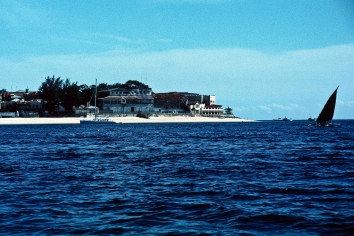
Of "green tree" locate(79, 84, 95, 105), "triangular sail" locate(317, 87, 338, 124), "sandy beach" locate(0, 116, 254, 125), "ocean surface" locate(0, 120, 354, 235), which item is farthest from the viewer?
"green tree" locate(79, 84, 95, 105)

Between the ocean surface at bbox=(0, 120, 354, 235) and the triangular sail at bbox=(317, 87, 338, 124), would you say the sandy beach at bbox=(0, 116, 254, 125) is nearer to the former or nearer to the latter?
the triangular sail at bbox=(317, 87, 338, 124)

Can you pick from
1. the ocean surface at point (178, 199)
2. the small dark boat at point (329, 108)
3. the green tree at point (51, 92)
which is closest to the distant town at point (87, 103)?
the green tree at point (51, 92)

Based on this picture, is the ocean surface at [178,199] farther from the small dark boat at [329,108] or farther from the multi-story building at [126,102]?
the multi-story building at [126,102]

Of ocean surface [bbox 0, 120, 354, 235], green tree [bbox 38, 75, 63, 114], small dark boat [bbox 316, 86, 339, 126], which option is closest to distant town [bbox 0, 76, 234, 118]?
green tree [bbox 38, 75, 63, 114]

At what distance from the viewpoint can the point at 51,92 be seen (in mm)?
158250

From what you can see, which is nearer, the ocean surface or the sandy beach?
the ocean surface

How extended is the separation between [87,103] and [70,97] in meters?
11.9

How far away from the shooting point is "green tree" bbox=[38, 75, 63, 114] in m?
158

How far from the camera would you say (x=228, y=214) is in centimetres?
1360

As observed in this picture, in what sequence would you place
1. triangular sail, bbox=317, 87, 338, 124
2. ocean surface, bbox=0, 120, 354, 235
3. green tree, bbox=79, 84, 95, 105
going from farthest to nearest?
green tree, bbox=79, 84, 95, 105 < triangular sail, bbox=317, 87, 338, 124 < ocean surface, bbox=0, 120, 354, 235

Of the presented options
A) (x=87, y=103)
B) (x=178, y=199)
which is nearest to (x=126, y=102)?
(x=87, y=103)

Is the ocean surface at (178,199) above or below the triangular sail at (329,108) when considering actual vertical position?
below

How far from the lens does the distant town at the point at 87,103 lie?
521 feet

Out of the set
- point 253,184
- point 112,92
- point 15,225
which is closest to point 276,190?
point 253,184
